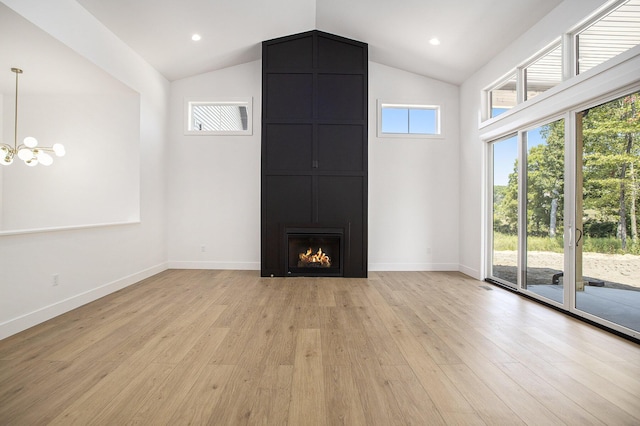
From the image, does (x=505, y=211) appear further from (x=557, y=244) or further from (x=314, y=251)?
(x=314, y=251)

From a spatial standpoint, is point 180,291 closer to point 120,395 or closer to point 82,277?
point 82,277

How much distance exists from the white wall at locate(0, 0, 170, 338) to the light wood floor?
0.24m

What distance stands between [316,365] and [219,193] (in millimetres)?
4102

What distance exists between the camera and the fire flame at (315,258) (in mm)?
5230

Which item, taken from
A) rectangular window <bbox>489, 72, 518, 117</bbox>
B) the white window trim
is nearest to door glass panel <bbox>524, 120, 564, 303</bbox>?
rectangular window <bbox>489, 72, 518, 117</bbox>

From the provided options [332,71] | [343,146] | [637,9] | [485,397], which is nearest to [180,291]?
[343,146]

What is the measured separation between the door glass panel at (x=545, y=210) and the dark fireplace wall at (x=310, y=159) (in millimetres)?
2206

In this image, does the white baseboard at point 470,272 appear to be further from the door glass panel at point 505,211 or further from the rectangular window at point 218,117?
the rectangular window at point 218,117

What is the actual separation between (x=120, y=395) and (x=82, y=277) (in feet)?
7.86

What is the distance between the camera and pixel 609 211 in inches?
116

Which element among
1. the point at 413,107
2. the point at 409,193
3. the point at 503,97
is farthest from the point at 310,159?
the point at 503,97

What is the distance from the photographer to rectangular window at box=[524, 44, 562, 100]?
3.52 m

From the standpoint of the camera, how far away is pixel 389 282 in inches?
188

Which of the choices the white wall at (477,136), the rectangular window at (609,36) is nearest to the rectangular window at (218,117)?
the white wall at (477,136)
